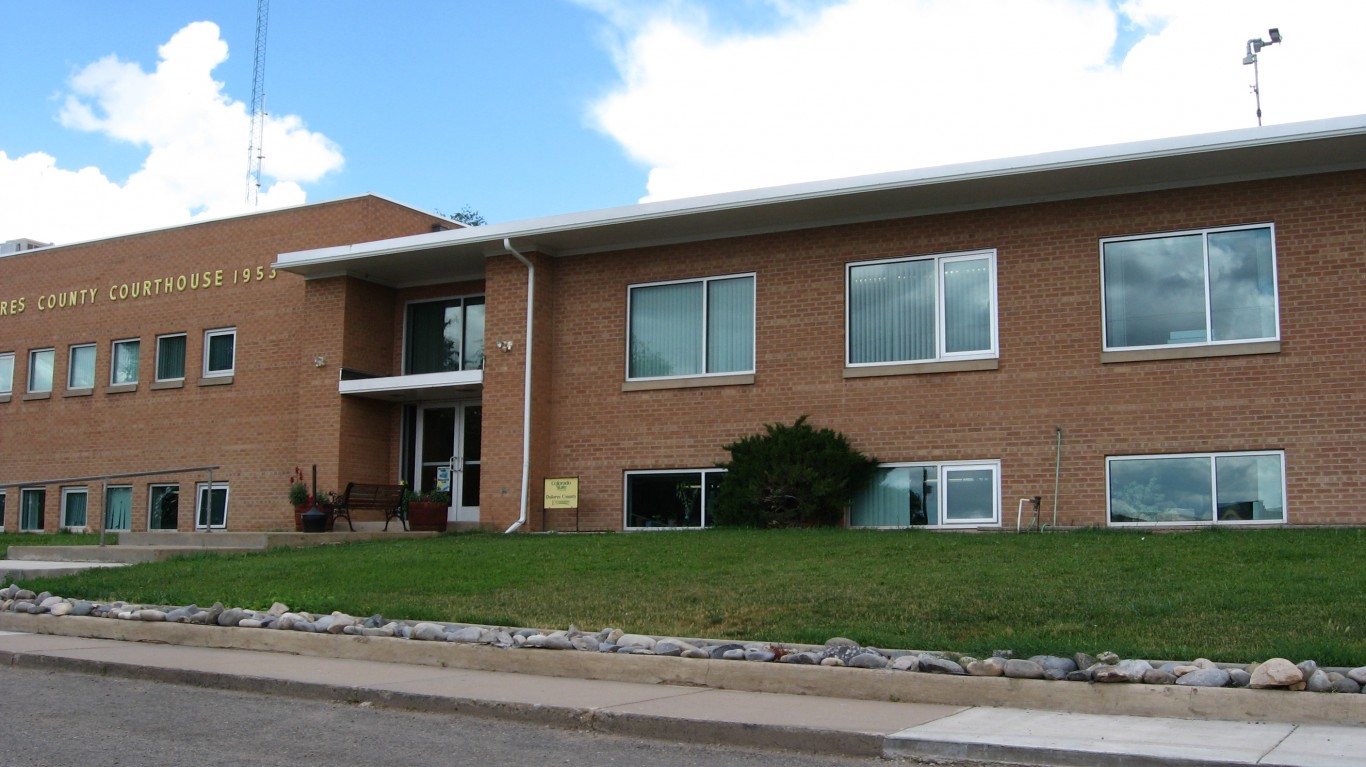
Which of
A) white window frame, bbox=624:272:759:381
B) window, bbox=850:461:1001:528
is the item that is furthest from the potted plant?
window, bbox=850:461:1001:528

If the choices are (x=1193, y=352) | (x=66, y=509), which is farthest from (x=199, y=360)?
(x=1193, y=352)

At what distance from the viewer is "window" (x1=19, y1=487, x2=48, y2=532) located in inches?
1108

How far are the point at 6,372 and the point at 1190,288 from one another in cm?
2515

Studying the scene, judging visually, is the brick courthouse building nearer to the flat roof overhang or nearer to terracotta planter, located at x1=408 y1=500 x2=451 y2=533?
the flat roof overhang

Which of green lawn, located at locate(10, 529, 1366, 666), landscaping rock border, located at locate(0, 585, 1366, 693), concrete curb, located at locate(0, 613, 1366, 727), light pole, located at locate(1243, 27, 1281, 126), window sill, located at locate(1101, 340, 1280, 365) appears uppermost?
light pole, located at locate(1243, 27, 1281, 126)

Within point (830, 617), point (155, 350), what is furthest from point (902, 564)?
point (155, 350)

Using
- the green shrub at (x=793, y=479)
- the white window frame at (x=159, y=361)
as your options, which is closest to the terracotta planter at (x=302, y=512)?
the white window frame at (x=159, y=361)

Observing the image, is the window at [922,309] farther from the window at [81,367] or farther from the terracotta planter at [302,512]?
the window at [81,367]

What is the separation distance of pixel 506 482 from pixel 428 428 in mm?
3681

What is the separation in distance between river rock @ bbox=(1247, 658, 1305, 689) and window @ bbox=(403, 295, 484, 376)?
55.1 feet

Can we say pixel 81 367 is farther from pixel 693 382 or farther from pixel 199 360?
pixel 693 382

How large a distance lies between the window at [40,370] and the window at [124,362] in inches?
81.2

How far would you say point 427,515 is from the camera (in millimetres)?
21188

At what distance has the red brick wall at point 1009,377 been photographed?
623 inches
